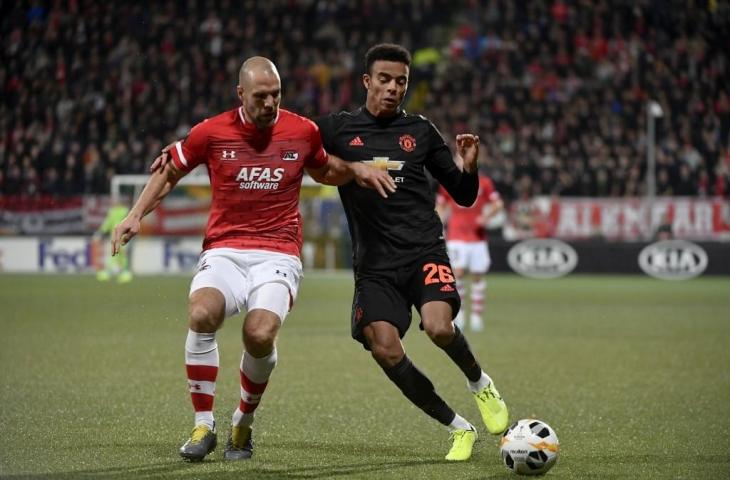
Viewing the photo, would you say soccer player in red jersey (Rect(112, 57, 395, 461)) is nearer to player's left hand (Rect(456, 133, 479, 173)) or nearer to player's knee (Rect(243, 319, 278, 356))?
player's knee (Rect(243, 319, 278, 356))

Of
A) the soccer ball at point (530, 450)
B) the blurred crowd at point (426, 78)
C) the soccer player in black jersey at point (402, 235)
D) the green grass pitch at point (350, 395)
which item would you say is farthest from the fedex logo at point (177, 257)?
the soccer ball at point (530, 450)

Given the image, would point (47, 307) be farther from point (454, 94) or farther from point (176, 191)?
point (454, 94)

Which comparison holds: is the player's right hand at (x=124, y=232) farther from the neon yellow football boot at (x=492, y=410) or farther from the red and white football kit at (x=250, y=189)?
the neon yellow football boot at (x=492, y=410)

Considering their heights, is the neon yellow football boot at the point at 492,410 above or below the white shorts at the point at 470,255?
below

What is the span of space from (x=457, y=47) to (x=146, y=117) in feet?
28.9

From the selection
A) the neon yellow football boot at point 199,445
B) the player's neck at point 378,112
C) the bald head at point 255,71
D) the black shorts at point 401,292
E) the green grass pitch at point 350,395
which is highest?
the bald head at point 255,71

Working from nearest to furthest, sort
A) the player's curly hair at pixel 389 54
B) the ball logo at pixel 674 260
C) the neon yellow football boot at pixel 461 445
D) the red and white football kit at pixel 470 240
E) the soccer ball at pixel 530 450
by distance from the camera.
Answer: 1. the soccer ball at pixel 530 450
2. the neon yellow football boot at pixel 461 445
3. the player's curly hair at pixel 389 54
4. the red and white football kit at pixel 470 240
5. the ball logo at pixel 674 260

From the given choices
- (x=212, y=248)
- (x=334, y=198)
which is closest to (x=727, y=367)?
(x=212, y=248)

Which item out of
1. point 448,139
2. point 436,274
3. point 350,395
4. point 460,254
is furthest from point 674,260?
point 436,274

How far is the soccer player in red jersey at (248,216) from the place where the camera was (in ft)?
20.0

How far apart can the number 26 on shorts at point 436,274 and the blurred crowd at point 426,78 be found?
21416 mm

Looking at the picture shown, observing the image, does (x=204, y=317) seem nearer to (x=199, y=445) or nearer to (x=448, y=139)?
(x=199, y=445)

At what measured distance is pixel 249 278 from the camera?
20.5ft

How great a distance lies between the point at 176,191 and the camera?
97.3ft
